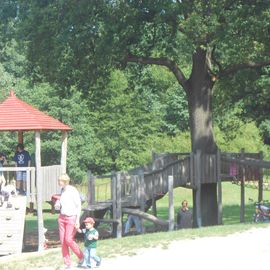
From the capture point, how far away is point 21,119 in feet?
65.4

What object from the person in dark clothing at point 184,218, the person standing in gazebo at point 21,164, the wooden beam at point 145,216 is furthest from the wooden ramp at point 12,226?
the person in dark clothing at point 184,218

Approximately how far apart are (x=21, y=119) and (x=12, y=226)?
3580 mm

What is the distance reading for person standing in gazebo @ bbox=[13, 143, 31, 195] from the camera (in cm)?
1991

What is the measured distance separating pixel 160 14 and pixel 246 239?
968cm

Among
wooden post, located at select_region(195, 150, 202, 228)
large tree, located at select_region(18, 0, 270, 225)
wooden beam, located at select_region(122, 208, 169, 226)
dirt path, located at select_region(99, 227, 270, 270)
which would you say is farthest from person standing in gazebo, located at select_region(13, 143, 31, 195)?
dirt path, located at select_region(99, 227, 270, 270)

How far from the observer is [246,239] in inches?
556

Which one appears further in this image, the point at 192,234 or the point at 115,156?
the point at 115,156

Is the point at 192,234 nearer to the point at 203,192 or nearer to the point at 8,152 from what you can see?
the point at 203,192

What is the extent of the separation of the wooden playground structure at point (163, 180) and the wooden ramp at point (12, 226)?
2956mm

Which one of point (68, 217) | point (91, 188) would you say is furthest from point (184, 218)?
point (68, 217)

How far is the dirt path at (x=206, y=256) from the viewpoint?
12.2 meters

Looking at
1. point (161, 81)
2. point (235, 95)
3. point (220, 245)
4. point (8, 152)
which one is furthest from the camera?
point (161, 81)

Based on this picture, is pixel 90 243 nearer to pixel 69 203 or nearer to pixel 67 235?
pixel 67 235

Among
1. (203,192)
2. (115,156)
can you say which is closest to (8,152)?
(115,156)
